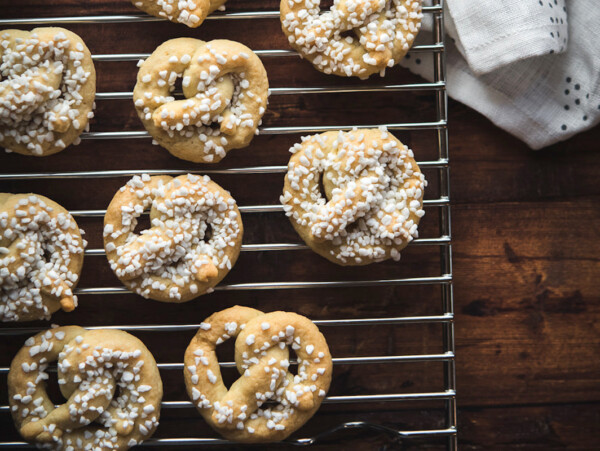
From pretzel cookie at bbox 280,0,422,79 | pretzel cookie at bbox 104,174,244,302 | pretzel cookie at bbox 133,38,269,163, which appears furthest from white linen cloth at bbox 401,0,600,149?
pretzel cookie at bbox 104,174,244,302

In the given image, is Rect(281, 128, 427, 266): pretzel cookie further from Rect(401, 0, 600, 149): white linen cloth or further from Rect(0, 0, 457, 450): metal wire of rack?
Rect(401, 0, 600, 149): white linen cloth

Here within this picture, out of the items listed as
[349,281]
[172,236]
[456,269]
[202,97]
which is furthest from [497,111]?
[172,236]

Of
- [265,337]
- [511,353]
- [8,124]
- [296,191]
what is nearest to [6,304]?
[8,124]

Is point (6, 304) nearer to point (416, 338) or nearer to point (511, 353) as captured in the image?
point (416, 338)

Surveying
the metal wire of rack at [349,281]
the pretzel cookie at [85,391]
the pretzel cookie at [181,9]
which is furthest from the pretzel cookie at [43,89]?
the pretzel cookie at [85,391]

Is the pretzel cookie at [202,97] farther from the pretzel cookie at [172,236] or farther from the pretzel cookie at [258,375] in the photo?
the pretzel cookie at [258,375]

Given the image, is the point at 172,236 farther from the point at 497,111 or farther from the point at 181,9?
the point at 497,111
